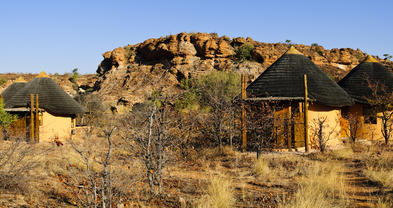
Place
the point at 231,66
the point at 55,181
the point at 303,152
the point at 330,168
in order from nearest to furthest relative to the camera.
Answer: the point at 55,181, the point at 330,168, the point at 303,152, the point at 231,66

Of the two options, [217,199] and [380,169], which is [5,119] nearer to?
[217,199]

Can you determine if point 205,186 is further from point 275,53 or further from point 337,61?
point 337,61

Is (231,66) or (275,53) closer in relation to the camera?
(231,66)

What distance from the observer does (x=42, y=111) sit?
57.1ft

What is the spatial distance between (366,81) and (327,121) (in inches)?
153

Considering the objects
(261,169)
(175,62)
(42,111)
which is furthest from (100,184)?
(175,62)

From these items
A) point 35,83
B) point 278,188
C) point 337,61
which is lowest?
point 278,188

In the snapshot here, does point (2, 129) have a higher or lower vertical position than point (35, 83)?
lower

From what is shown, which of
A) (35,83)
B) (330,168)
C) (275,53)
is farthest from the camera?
(275,53)

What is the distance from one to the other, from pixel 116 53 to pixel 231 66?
13478 millimetres

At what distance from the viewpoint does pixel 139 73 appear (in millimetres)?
35125

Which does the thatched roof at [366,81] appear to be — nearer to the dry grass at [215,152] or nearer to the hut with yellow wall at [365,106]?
the hut with yellow wall at [365,106]

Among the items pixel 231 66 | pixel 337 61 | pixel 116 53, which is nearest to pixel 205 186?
pixel 231 66

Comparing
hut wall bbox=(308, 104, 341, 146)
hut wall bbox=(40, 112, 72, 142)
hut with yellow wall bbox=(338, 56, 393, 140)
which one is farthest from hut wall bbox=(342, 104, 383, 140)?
hut wall bbox=(40, 112, 72, 142)
